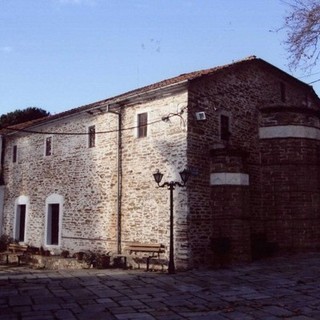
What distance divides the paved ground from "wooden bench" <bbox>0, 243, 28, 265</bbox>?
534 centimetres

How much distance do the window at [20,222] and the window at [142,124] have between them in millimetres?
8498

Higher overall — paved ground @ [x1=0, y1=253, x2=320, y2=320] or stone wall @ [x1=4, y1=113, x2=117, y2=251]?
stone wall @ [x1=4, y1=113, x2=117, y2=251]

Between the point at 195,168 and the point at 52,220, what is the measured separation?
320 inches

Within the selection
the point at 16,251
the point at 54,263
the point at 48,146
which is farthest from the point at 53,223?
the point at 48,146

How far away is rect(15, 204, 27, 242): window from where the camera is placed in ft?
61.5

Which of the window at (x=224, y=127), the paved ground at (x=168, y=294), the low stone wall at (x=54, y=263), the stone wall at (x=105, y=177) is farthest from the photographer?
the low stone wall at (x=54, y=263)

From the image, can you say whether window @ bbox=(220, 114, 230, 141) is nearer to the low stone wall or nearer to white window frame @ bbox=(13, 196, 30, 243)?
the low stone wall

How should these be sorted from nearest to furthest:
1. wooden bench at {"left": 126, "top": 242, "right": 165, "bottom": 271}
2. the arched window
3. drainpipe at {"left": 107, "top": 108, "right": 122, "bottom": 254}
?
wooden bench at {"left": 126, "top": 242, "right": 165, "bottom": 271}
drainpipe at {"left": 107, "top": 108, "right": 122, "bottom": 254}
the arched window

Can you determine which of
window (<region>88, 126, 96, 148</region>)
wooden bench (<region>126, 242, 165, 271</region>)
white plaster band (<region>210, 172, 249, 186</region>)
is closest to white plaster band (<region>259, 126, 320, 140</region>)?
white plaster band (<region>210, 172, 249, 186</region>)

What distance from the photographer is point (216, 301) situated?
300 inches

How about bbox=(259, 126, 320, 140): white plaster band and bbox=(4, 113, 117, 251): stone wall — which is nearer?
bbox=(259, 126, 320, 140): white plaster band

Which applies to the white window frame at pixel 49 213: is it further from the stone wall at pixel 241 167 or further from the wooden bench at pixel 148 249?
the stone wall at pixel 241 167

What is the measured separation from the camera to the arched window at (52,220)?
16734mm

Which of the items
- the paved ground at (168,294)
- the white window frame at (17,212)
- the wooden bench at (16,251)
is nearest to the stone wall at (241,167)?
the paved ground at (168,294)
